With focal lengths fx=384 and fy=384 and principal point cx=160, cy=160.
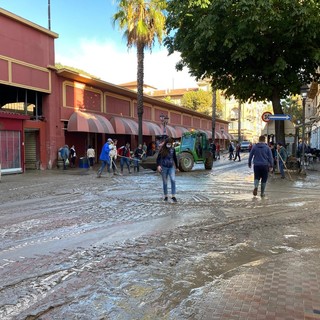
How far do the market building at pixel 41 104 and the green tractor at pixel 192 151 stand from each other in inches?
273

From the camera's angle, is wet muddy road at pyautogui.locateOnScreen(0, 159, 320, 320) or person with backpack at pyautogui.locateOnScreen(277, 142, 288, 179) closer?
wet muddy road at pyautogui.locateOnScreen(0, 159, 320, 320)

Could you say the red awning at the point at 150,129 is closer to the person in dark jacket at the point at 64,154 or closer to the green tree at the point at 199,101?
the person in dark jacket at the point at 64,154

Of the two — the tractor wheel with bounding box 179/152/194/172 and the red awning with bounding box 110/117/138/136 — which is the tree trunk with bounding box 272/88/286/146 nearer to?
the tractor wheel with bounding box 179/152/194/172

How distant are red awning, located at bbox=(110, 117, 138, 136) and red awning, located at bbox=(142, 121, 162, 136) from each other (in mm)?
1615

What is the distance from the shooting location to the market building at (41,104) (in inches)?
799

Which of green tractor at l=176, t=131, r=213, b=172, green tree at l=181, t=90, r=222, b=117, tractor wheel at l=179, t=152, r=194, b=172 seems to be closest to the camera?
tractor wheel at l=179, t=152, r=194, b=172

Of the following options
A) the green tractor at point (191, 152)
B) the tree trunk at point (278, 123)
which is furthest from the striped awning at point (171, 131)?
the tree trunk at point (278, 123)

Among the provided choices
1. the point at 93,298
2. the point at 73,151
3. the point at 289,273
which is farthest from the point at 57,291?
the point at 73,151

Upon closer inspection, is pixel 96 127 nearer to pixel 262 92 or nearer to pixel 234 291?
pixel 262 92

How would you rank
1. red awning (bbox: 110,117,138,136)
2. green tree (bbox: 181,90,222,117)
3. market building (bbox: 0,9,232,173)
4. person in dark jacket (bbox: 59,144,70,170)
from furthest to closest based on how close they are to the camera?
green tree (bbox: 181,90,222,117), red awning (bbox: 110,117,138,136), person in dark jacket (bbox: 59,144,70,170), market building (bbox: 0,9,232,173)

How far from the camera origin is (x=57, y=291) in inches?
164

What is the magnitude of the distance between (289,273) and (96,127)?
22.2 meters

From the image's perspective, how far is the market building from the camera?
799 inches

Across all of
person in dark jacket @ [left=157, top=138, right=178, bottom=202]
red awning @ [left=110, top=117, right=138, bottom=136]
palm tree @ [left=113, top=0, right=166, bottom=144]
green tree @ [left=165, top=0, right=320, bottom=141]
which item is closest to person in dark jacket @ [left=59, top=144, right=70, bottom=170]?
palm tree @ [left=113, top=0, right=166, bottom=144]
